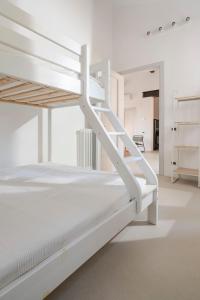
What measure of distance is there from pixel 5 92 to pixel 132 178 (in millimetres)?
1324

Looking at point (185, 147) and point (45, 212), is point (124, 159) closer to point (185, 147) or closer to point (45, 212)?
point (45, 212)

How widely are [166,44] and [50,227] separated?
3.59 metres

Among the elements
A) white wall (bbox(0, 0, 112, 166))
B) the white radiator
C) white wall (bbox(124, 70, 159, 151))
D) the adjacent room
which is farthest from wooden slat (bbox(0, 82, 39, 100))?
white wall (bbox(124, 70, 159, 151))

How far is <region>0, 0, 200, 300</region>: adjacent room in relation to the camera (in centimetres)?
86

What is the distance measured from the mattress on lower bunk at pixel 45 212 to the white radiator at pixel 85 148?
1.31m

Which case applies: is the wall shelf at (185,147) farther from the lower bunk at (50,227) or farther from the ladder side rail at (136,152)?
the lower bunk at (50,227)

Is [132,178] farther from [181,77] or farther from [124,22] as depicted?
[124,22]

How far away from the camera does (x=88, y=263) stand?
116cm

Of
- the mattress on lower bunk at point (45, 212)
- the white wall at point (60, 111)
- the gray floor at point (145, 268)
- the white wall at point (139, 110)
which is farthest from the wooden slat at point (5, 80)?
the white wall at point (139, 110)

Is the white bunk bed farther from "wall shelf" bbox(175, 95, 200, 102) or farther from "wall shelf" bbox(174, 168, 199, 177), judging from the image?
"wall shelf" bbox(175, 95, 200, 102)

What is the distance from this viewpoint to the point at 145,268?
3.64 ft

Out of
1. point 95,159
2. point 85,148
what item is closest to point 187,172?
point 95,159

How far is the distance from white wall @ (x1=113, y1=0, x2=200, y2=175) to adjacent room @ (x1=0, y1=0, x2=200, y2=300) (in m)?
0.02

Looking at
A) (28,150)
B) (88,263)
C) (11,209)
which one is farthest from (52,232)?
(28,150)
